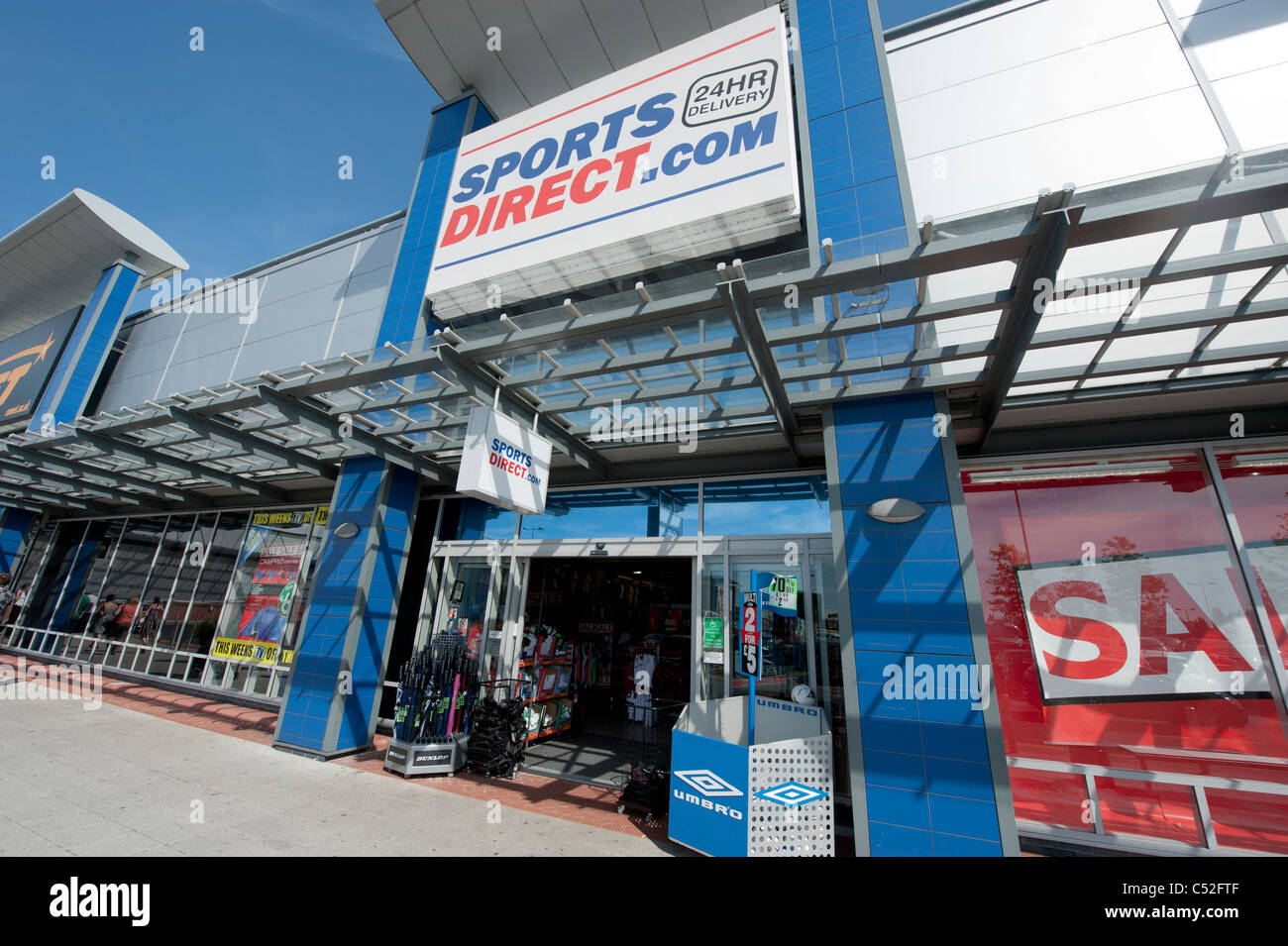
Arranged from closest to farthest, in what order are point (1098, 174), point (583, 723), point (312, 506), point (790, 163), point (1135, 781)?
point (1135, 781) < point (790, 163) < point (1098, 174) < point (583, 723) < point (312, 506)

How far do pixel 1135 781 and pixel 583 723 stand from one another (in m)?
6.57

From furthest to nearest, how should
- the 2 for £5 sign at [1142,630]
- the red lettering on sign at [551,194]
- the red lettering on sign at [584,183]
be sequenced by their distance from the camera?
the red lettering on sign at [551,194] < the red lettering on sign at [584,183] < the 2 for £5 sign at [1142,630]

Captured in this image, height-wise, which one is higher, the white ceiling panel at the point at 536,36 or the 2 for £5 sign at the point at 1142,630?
the white ceiling panel at the point at 536,36

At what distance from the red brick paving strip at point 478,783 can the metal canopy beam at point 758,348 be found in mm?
4047

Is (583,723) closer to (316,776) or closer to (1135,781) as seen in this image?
(316,776)

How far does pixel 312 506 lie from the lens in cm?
906

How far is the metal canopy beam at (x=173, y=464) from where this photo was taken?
7488mm

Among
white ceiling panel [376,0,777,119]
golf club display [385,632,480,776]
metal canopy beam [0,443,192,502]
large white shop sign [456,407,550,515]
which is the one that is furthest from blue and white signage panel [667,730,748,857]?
metal canopy beam [0,443,192,502]

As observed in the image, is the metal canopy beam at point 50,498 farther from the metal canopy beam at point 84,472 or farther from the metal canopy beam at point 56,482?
the metal canopy beam at point 84,472

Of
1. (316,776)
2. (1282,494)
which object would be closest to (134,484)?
(316,776)

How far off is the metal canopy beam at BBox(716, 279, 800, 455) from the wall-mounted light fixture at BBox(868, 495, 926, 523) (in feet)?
4.06

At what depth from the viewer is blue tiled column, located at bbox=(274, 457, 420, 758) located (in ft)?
20.2

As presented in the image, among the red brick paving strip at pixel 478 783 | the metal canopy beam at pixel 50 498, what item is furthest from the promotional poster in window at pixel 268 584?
the metal canopy beam at pixel 50 498

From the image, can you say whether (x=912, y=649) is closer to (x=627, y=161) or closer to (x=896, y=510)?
(x=896, y=510)
